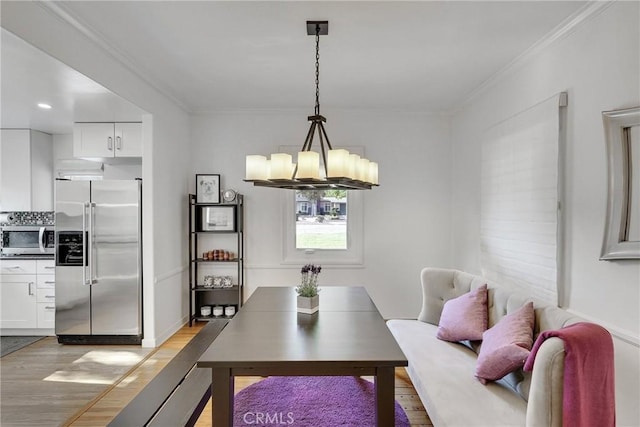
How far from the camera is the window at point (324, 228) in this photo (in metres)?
4.63

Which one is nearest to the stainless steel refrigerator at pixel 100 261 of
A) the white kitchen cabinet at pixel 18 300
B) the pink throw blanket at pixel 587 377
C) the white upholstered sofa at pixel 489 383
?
the white kitchen cabinet at pixel 18 300

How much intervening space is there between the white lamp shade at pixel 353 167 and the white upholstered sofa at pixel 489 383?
1282mm

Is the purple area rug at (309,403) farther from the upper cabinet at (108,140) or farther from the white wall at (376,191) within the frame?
the upper cabinet at (108,140)

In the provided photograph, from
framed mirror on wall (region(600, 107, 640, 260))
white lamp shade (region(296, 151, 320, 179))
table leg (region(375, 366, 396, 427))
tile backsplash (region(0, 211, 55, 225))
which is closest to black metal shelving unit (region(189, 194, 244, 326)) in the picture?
tile backsplash (region(0, 211, 55, 225))

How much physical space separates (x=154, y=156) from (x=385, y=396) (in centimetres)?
310

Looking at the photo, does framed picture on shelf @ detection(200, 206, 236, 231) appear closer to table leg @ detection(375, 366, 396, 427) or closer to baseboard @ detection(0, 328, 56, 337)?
baseboard @ detection(0, 328, 56, 337)

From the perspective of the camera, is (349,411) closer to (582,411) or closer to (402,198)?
(582,411)

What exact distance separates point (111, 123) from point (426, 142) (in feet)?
12.2

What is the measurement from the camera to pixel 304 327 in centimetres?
214

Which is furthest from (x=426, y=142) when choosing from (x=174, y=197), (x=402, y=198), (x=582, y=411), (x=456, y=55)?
(x=582, y=411)

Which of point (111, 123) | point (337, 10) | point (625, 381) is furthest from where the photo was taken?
point (111, 123)

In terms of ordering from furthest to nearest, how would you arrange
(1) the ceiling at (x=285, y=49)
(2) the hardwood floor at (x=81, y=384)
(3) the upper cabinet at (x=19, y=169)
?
(3) the upper cabinet at (x=19, y=169) → (2) the hardwood floor at (x=81, y=384) → (1) the ceiling at (x=285, y=49)

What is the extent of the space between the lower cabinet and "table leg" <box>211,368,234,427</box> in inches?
134

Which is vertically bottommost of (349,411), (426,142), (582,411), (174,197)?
(349,411)
